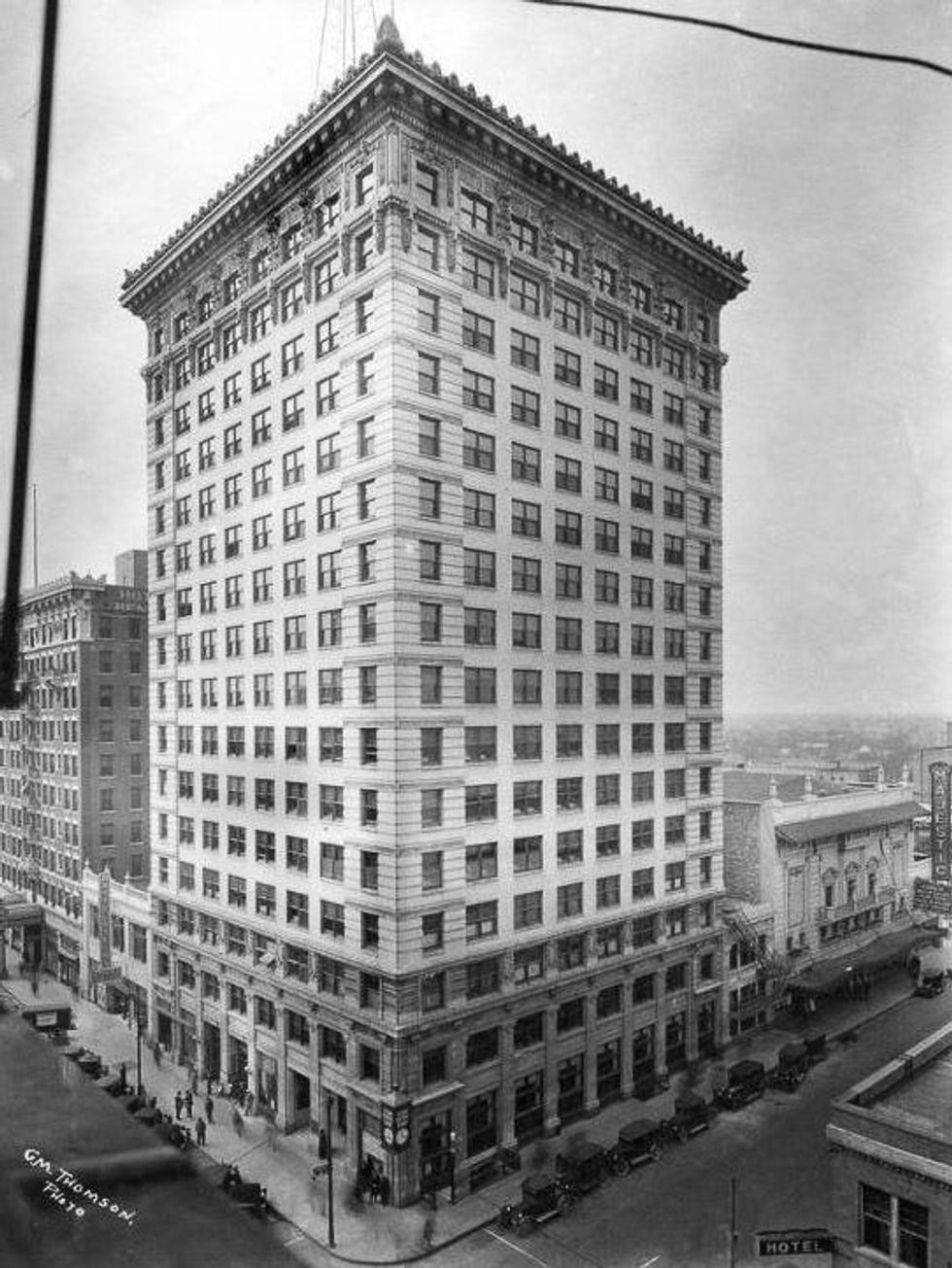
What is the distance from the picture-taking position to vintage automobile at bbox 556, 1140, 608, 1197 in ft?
91.7

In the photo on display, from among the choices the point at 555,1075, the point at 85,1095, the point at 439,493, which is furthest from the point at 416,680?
the point at 85,1095

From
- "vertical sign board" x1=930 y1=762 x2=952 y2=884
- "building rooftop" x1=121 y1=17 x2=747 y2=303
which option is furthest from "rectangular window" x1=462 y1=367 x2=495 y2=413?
"vertical sign board" x1=930 y1=762 x2=952 y2=884

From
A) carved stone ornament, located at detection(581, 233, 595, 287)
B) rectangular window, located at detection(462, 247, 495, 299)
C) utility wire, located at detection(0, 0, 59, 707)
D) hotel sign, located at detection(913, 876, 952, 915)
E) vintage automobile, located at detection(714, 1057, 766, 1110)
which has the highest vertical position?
carved stone ornament, located at detection(581, 233, 595, 287)

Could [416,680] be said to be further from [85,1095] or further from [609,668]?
[85,1095]

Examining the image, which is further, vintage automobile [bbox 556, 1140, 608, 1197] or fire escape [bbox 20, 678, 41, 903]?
fire escape [bbox 20, 678, 41, 903]

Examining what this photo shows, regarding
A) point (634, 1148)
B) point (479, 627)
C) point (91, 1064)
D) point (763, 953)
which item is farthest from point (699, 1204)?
point (91, 1064)

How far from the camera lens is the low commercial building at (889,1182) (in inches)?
722

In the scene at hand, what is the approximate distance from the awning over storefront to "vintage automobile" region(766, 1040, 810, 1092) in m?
6.92

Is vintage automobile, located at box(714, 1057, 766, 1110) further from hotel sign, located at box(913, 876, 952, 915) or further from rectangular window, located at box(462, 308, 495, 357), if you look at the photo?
rectangular window, located at box(462, 308, 495, 357)

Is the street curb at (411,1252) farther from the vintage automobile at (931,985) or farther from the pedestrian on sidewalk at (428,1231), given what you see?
the vintage automobile at (931,985)

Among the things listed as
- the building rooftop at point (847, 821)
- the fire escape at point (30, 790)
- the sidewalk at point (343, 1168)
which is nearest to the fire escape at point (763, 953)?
the sidewalk at point (343, 1168)

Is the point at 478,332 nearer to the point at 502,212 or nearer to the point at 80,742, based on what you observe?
the point at 502,212

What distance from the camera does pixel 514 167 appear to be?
3250cm

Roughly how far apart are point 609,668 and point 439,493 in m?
10.6
